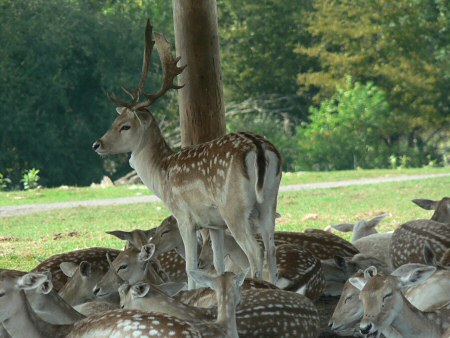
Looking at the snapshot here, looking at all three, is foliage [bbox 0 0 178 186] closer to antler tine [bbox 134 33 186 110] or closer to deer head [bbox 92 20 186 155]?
antler tine [bbox 134 33 186 110]

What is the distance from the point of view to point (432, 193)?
17.2 m

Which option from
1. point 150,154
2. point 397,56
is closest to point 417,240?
point 150,154

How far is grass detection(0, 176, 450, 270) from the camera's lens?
461 inches

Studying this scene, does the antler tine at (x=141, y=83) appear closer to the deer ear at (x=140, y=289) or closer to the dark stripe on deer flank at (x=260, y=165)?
the dark stripe on deer flank at (x=260, y=165)

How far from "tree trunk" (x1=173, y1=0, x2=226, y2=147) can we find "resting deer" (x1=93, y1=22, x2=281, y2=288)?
853mm

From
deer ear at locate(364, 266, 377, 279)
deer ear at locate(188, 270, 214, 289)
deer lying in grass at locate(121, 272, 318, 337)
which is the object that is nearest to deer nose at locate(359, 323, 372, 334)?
deer ear at locate(364, 266, 377, 279)

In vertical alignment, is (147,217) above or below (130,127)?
below

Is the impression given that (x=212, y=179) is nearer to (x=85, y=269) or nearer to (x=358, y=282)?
(x=85, y=269)

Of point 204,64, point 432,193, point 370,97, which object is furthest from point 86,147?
point 204,64

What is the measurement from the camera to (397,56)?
32.5 m

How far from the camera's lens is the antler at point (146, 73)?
23.8 feet

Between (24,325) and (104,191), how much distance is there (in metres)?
14.8

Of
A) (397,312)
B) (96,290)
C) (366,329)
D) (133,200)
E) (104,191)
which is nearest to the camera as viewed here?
(366,329)

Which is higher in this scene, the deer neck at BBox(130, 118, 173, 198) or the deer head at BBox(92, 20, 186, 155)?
the deer head at BBox(92, 20, 186, 155)
